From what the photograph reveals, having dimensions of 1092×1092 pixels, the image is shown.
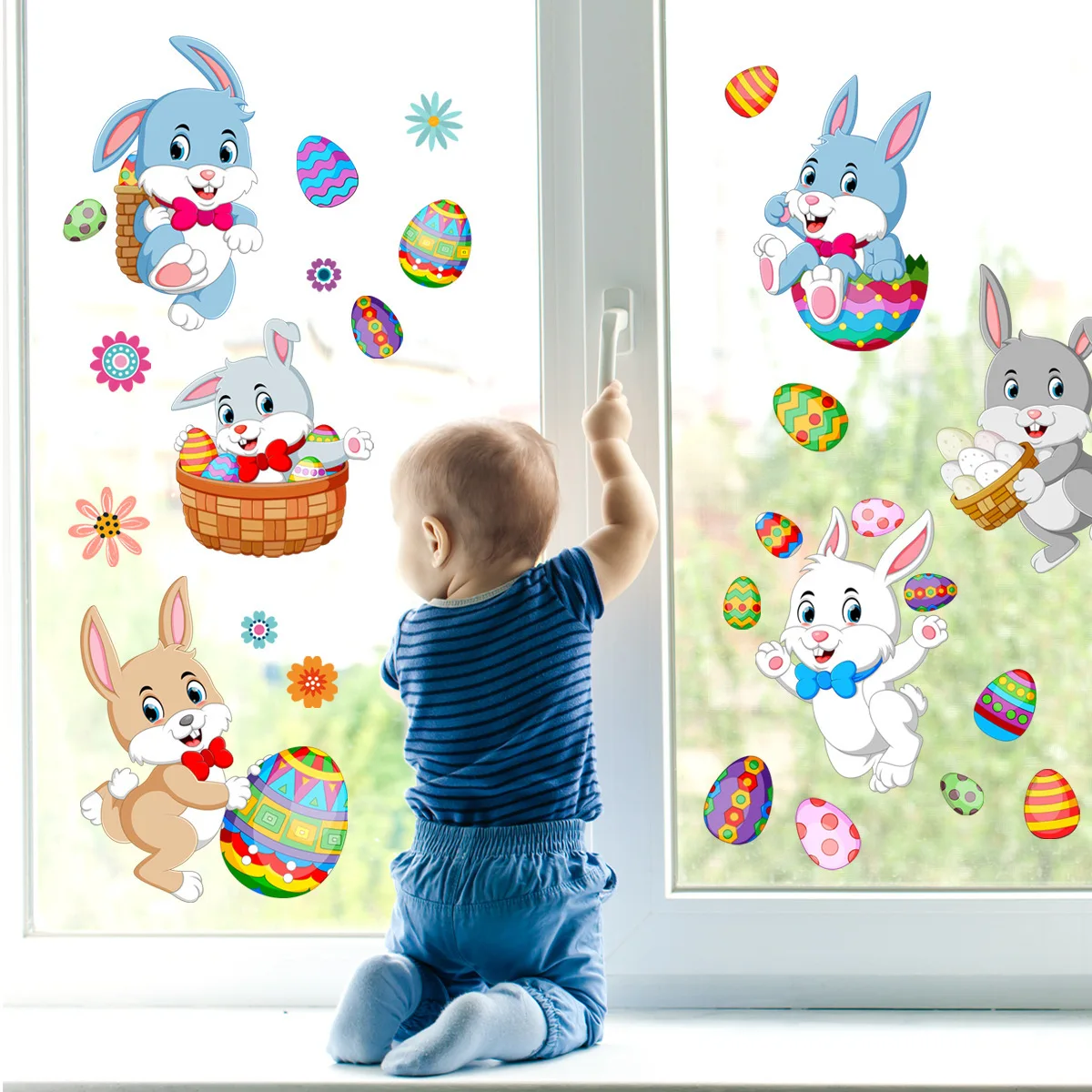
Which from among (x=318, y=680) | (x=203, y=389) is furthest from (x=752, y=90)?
(x=318, y=680)

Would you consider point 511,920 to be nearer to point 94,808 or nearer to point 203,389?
point 94,808

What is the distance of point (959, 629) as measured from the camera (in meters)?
1.14

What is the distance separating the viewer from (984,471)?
113cm

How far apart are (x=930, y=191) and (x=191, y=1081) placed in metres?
1.11

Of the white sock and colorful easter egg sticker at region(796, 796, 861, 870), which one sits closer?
the white sock

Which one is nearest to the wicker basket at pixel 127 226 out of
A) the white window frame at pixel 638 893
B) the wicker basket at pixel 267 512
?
the wicker basket at pixel 267 512

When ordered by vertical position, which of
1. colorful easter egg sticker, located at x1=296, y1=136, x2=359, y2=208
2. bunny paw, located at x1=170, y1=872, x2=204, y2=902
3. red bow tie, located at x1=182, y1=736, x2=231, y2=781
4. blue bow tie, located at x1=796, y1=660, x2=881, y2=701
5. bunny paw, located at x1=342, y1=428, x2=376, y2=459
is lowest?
bunny paw, located at x1=170, y1=872, x2=204, y2=902

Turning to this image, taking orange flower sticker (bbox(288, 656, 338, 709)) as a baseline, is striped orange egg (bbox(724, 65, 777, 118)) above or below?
above

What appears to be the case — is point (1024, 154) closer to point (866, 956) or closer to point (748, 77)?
point (748, 77)

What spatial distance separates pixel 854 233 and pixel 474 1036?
85 cm

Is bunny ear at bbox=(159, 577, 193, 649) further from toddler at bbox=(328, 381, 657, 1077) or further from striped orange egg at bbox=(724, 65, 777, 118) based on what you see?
striped orange egg at bbox=(724, 65, 777, 118)

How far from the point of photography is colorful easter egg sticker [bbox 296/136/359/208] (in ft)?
3.92

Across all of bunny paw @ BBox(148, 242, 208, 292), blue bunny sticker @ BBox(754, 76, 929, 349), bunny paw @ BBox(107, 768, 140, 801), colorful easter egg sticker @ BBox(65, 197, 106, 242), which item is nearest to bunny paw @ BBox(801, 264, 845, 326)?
blue bunny sticker @ BBox(754, 76, 929, 349)

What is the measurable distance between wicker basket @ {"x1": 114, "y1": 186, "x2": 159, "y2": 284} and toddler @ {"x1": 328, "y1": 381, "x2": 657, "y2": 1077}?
16.2 inches
